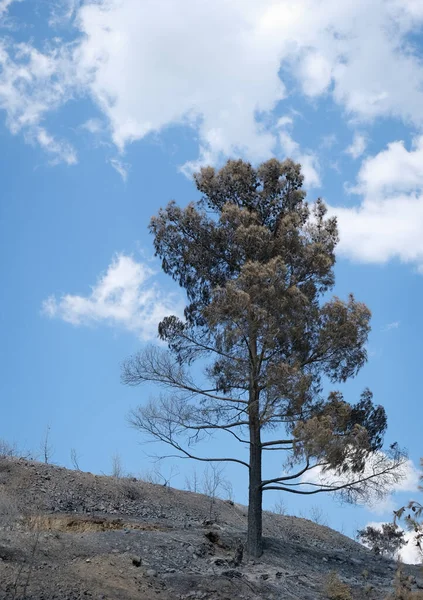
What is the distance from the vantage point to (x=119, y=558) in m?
13.5

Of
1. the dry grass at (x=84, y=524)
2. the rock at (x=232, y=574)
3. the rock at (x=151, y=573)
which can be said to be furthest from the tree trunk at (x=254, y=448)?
the rock at (x=151, y=573)

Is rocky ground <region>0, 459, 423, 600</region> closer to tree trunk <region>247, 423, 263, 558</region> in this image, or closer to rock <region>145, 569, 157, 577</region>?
rock <region>145, 569, 157, 577</region>

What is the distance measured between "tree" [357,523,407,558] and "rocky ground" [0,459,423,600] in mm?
2496

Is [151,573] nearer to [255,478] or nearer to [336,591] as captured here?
[336,591]

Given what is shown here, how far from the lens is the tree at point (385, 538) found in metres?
24.6

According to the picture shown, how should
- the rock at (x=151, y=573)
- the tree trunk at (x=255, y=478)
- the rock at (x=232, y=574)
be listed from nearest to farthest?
the rock at (x=151, y=573), the rock at (x=232, y=574), the tree trunk at (x=255, y=478)

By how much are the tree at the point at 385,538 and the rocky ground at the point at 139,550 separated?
2496mm

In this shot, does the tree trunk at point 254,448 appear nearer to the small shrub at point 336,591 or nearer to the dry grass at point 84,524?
the dry grass at point 84,524

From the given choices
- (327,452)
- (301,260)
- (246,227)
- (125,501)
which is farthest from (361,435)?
(125,501)

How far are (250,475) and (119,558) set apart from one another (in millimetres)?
5042

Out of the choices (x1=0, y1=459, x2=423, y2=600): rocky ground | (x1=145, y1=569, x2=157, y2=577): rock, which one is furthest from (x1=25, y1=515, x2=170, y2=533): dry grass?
(x1=145, y1=569, x2=157, y2=577): rock

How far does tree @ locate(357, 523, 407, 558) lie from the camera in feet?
80.6

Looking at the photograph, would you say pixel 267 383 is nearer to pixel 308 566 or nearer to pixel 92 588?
pixel 308 566

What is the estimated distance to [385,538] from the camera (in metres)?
25.5
